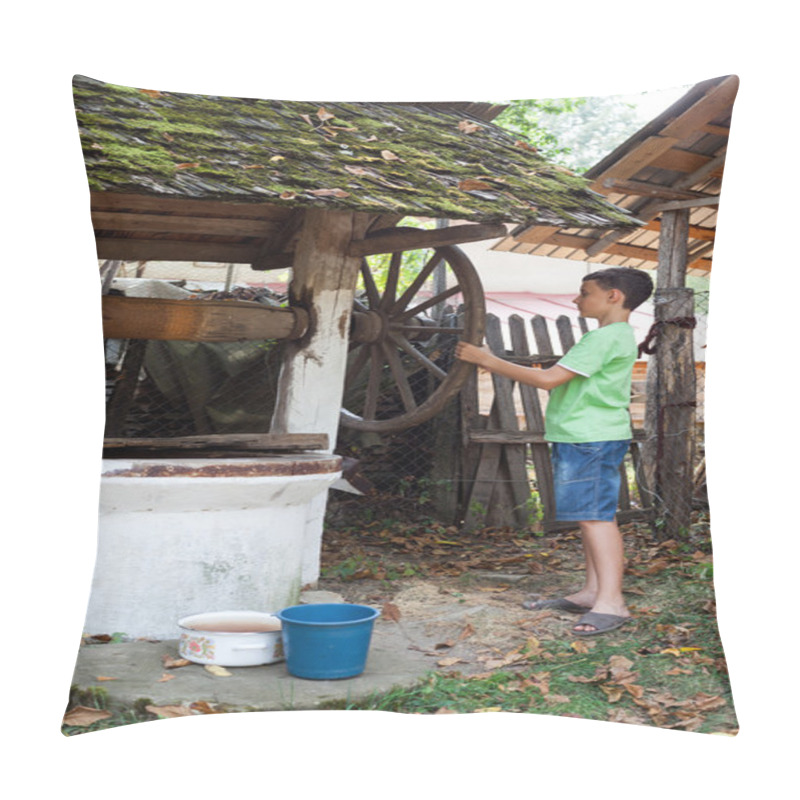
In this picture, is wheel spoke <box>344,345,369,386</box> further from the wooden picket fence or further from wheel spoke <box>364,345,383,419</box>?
the wooden picket fence

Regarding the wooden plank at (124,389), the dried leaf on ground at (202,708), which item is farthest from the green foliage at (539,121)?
the dried leaf on ground at (202,708)

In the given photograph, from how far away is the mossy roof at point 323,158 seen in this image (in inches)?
115

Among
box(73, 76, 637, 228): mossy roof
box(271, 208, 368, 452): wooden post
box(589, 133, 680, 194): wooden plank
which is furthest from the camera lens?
box(271, 208, 368, 452): wooden post

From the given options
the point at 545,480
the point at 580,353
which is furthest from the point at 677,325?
the point at 545,480

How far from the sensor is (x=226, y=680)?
9.21 feet

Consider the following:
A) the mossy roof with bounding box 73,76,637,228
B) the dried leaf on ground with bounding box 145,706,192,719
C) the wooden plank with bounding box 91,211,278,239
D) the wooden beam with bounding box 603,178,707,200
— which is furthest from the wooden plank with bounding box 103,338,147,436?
the wooden beam with bounding box 603,178,707,200

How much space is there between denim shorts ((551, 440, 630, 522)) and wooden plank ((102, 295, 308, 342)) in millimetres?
1213

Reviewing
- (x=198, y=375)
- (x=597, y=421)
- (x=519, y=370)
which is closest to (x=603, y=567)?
(x=597, y=421)

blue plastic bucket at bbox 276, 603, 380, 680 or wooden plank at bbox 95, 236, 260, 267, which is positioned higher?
wooden plank at bbox 95, 236, 260, 267

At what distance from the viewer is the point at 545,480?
13.2ft

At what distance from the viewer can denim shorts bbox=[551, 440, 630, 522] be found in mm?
3373

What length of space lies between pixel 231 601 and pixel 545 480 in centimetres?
149

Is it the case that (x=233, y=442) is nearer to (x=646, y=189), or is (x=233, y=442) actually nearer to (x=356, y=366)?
(x=356, y=366)

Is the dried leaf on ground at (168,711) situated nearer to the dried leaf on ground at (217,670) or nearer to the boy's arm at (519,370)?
the dried leaf on ground at (217,670)
